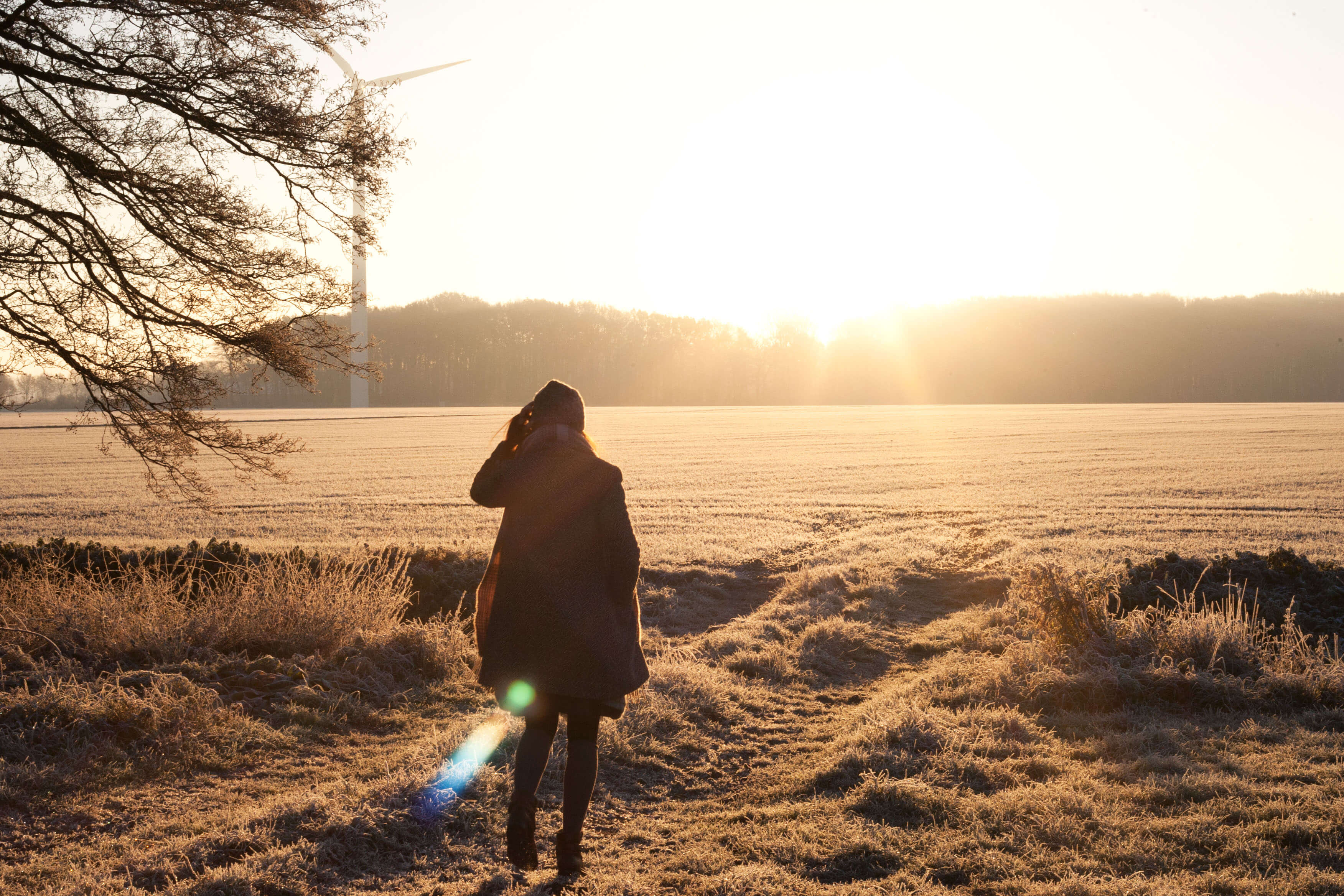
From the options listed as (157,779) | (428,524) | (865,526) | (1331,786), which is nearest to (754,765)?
(1331,786)

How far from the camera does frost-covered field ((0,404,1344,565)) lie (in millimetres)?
16641

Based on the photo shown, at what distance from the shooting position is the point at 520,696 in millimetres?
4148

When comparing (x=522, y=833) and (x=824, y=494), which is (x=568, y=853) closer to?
(x=522, y=833)

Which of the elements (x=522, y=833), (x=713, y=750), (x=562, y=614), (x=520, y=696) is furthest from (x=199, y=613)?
(x=562, y=614)

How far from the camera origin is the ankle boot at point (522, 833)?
13.2 ft

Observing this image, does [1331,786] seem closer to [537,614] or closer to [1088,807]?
[1088,807]

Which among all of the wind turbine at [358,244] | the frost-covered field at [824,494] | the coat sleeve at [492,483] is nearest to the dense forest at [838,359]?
the frost-covered field at [824,494]

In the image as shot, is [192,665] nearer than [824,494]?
Yes

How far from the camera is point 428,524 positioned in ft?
63.0

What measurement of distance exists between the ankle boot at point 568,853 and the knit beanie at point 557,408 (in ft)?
6.42

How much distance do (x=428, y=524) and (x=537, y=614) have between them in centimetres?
1583

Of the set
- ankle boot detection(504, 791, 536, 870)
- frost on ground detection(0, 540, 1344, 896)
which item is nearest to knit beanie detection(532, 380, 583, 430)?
ankle boot detection(504, 791, 536, 870)

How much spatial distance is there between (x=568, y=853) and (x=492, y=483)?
180 cm

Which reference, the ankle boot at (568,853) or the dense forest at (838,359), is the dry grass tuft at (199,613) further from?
the dense forest at (838,359)
